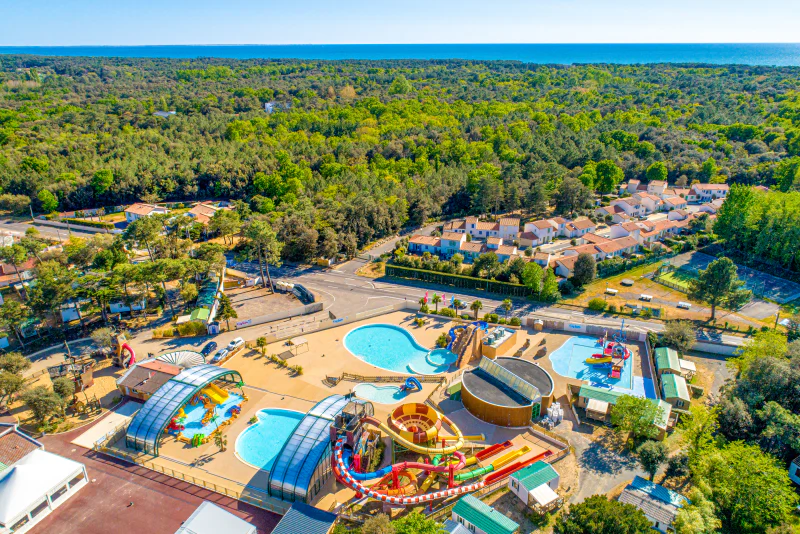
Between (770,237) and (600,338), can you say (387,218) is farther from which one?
(770,237)

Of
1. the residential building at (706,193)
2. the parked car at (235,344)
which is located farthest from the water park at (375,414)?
the residential building at (706,193)

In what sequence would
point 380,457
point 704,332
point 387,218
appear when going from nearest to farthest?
1. point 380,457
2. point 704,332
3. point 387,218

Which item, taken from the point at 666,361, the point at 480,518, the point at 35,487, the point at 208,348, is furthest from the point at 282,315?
the point at 666,361

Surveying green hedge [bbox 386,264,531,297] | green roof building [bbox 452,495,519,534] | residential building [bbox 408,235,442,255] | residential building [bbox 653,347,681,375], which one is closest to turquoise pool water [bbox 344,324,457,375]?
green hedge [bbox 386,264,531,297]

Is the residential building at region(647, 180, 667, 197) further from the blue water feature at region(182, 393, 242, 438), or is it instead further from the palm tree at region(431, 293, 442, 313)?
the blue water feature at region(182, 393, 242, 438)

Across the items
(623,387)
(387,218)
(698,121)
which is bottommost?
(623,387)

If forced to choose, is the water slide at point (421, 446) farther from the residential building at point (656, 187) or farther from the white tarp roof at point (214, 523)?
the residential building at point (656, 187)

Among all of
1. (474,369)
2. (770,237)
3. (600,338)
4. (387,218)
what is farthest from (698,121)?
(474,369)
